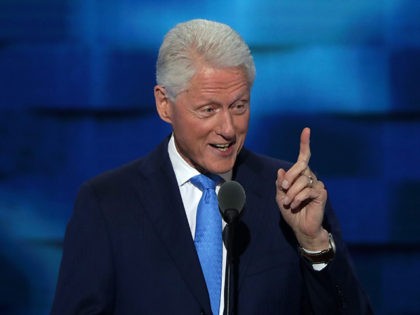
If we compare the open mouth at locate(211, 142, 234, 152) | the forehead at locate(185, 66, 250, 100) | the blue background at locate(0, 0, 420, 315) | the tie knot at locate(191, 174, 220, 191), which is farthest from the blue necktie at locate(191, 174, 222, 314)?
the blue background at locate(0, 0, 420, 315)

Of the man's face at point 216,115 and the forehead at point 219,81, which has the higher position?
the forehead at point 219,81

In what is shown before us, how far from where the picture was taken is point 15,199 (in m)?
3.39

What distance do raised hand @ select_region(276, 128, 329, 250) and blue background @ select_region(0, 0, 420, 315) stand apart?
44.9 inches

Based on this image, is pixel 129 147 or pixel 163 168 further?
pixel 129 147

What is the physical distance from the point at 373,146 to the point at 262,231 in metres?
1.13

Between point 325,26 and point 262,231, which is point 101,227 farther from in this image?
→ point 325,26

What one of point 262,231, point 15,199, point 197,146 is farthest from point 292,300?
point 15,199

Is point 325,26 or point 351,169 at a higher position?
point 325,26

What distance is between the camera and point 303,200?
218 centimetres

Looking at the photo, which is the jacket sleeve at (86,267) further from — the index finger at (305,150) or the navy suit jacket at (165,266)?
the index finger at (305,150)

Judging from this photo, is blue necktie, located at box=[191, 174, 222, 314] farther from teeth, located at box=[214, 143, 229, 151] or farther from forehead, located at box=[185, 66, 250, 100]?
forehead, located at box=[185, 66, 250, 100]

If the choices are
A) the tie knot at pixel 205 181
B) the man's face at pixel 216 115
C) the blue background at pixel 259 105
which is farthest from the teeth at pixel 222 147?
the blue background at pixel 259 105

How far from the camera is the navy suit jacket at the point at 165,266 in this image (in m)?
2.23

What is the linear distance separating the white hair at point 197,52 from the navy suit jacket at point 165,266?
27 centimetres
